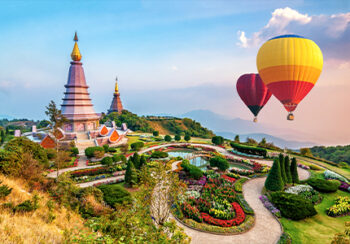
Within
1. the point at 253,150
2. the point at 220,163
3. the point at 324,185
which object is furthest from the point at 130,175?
the point at 253,150

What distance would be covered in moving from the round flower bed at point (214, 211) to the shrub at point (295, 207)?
8.73ft

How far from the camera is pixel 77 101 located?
34094 mm

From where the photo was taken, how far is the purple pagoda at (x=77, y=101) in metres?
33.4

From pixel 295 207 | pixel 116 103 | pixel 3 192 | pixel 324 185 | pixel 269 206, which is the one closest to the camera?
pixel 3 192

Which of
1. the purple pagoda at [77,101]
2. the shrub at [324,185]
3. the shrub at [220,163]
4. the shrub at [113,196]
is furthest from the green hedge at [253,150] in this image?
the purple pagoda at [77,101]

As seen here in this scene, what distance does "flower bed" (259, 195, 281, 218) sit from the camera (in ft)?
43.8

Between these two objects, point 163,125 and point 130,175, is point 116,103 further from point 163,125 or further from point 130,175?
point 130,175

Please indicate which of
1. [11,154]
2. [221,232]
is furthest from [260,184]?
[11,154]

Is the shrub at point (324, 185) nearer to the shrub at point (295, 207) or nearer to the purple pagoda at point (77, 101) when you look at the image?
the shrub at point (295, 207)

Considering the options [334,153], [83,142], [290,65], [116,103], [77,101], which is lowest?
[334,153]

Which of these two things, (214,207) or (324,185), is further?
(324,185)

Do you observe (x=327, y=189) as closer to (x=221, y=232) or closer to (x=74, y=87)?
(x=221, y=232)

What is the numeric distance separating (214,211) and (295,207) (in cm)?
592

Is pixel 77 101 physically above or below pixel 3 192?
above
